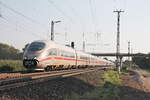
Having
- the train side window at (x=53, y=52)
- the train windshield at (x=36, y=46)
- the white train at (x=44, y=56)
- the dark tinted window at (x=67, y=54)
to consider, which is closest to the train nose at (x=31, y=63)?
the white train at (x=44, y=56)

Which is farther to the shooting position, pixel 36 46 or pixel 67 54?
pixel 67 54

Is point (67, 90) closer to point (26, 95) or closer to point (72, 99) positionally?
point (72, 99)

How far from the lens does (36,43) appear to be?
89.3ft

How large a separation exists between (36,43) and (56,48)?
9.87 feet

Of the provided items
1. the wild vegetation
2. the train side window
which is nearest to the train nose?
the train side window

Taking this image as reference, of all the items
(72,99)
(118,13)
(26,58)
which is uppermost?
(118,13)

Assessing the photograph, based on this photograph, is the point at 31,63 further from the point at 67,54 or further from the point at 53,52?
the point at 67,54

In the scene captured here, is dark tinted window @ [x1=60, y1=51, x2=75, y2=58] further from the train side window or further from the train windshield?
the train windshield

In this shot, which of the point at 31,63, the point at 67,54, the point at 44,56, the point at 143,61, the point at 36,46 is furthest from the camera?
the point at 143,61

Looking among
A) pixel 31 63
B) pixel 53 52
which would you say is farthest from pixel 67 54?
pixel 31 63

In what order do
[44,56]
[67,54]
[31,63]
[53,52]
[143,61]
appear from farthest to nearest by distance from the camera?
1. [143,61]
2. [67,54]
3. [53,52]
4. [44,56]
5. [31,63]

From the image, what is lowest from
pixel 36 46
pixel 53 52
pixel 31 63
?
pixel 31 63

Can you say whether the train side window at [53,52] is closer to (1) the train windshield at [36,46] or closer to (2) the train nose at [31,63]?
(1) the train windshield at [36,46]

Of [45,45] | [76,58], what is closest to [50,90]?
[45,45]
